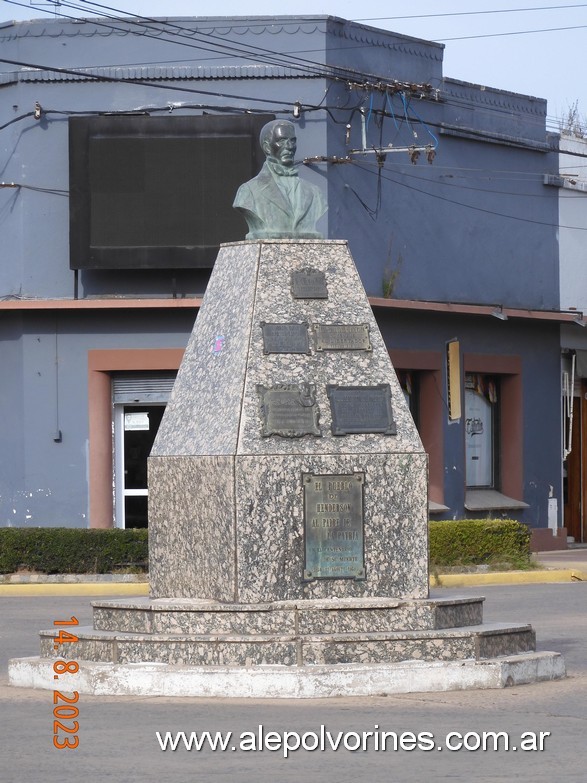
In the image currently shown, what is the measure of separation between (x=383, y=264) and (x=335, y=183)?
5.46 ft

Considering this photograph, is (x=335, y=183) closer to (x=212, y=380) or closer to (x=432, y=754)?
(x=212, y=380)

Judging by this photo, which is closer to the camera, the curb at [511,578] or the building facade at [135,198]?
the curb at [511,578]

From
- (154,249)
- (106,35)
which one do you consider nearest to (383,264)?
(154,249)

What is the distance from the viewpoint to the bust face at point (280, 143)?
1122 cm

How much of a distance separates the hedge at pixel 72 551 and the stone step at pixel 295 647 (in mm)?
9348

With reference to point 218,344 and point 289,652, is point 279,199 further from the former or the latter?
point 289,652

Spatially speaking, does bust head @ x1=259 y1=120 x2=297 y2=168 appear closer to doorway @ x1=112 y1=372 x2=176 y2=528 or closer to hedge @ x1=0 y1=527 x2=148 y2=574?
hedge @ x1=0 y1=527 x2=148 y2=574

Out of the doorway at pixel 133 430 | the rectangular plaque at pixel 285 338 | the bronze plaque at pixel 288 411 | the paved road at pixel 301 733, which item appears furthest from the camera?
the doorway at pixel 133 430

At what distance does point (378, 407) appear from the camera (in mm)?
10281

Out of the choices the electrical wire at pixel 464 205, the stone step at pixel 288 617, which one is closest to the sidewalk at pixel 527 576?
the electrical wire at pixel 464 205

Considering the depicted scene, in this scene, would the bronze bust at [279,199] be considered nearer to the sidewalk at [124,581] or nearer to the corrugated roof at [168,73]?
the sidewalk at [124,581]

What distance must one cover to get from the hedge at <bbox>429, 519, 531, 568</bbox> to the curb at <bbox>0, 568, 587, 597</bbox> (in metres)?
0.55

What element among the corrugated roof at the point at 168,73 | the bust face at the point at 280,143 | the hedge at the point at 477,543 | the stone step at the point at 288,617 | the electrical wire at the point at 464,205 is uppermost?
the corrugated roof at the point at 168,73

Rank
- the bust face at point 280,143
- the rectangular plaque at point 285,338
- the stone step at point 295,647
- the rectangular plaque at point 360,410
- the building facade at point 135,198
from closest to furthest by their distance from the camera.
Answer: the stone step at point 295,647
the rectangular plaque at point 360,410
the rectangular plaque at point 285,338
the bust face at point 280,143
the building facade at point 135,198
